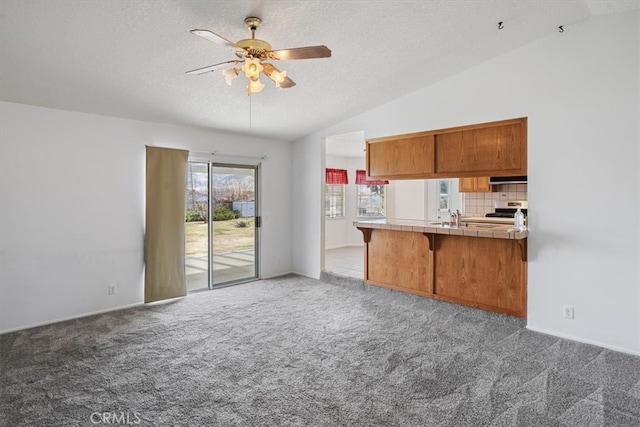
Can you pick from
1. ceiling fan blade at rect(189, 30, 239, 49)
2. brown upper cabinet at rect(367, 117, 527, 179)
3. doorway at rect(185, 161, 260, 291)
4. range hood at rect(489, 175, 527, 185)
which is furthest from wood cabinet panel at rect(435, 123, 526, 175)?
doorway at rect(185, 161, 260, 291)

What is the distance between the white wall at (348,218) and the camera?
898 cm

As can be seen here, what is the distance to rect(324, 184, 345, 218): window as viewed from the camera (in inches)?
352

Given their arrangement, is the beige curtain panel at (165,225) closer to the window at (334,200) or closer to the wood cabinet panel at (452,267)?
the wood cabinet panel at (452,267)

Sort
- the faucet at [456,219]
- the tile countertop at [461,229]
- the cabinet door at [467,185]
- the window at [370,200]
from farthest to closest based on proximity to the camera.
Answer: the window at [370,200] < the cabinet door at [467,185] < the faucet at [456,219] < the tile countertop at [461,229]

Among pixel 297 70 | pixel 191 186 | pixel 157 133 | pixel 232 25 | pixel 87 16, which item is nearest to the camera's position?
pixel 87 16

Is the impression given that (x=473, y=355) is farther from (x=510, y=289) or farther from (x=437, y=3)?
(x=437, y=3)

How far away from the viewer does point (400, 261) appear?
4938 millimetres

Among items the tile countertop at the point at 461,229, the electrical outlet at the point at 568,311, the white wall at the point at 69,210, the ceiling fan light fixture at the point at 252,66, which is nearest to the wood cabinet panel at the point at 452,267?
the tile countertop at the point at 461,229

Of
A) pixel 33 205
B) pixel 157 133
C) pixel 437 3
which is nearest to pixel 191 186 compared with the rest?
pixel 157 133

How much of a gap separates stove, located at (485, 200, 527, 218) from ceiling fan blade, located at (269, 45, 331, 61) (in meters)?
4.98

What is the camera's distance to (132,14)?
2.58m

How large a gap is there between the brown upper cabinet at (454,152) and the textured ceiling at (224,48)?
2.31 ft

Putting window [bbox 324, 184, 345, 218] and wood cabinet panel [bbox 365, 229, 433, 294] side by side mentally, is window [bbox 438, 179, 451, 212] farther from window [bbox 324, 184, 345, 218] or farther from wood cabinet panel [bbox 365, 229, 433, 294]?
wood cabinet panel [bbox 365, 229, 433, 294]

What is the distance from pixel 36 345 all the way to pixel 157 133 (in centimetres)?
275
